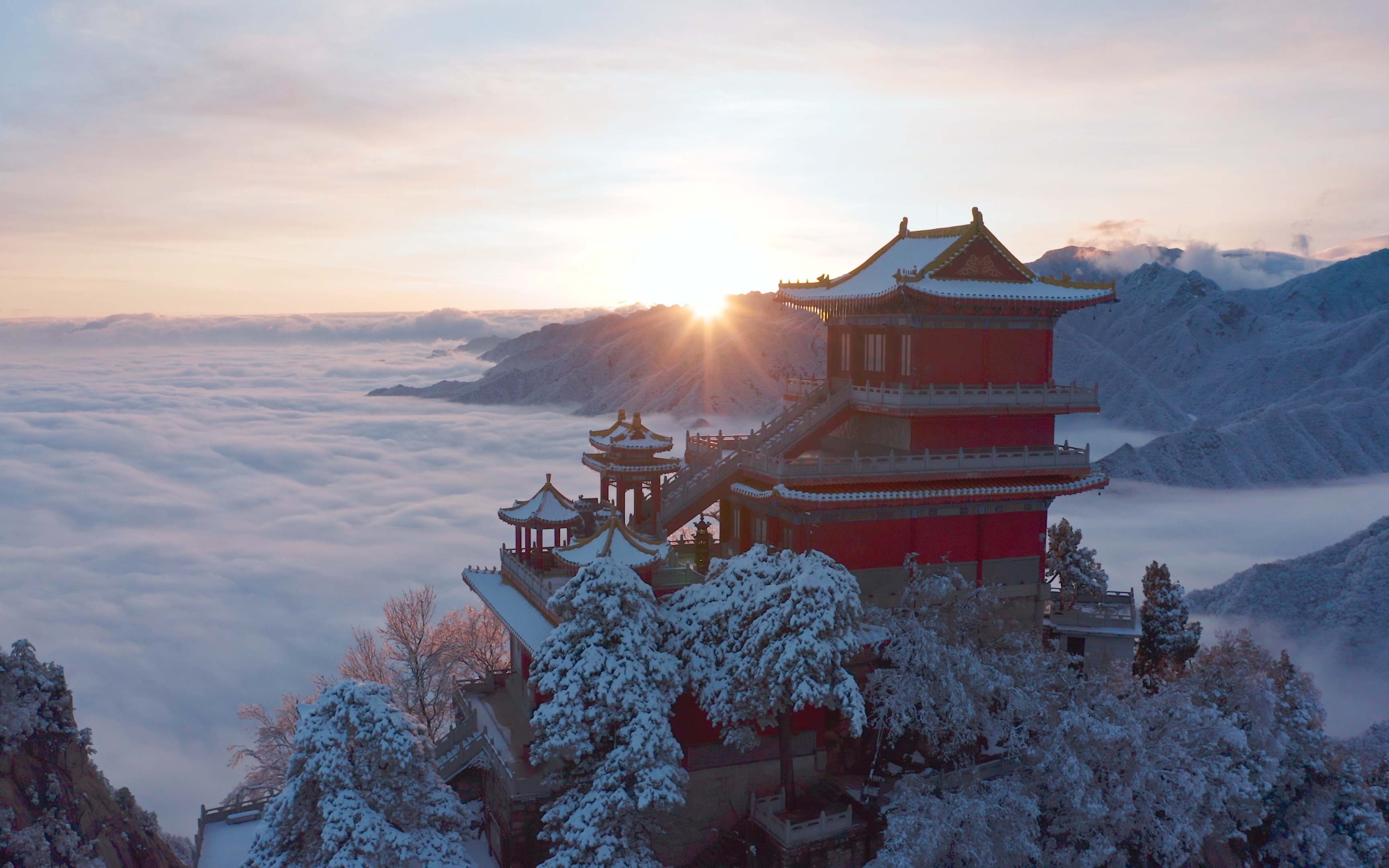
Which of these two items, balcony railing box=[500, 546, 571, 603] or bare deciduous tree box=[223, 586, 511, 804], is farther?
bare deciduous tree box=[223, 586, 511, 804]

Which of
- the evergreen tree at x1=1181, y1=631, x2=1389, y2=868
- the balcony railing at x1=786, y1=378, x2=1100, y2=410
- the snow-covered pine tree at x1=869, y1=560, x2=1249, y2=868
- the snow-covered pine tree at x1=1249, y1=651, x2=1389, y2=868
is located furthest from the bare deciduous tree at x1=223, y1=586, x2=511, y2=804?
the snow-covered pine tree at x1=1249, y1=651, x2=1389, y2=868

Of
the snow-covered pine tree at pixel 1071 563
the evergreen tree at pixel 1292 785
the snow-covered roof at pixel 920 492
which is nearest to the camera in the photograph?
the evergreen tree at pixel 1292 785

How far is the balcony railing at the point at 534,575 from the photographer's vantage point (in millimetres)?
28609

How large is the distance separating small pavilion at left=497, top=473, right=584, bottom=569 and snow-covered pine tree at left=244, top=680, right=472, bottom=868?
952cm

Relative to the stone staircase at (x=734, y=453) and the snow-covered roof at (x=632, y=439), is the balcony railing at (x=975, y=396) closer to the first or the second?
the stone staircase at (x=734, y=453)

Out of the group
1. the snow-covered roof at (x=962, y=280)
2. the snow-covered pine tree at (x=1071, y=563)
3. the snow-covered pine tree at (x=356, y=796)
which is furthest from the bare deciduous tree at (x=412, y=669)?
the snow-covered pine tree at (x=1071, y=563)

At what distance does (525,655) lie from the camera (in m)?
28.8

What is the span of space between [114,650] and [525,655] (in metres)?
109

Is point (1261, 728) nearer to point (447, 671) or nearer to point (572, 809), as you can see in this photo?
point (572, 809)

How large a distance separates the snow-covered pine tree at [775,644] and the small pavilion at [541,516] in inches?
318

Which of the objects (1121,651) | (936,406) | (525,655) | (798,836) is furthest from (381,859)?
(1121,651)

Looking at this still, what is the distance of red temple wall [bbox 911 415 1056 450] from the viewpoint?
3089 cm

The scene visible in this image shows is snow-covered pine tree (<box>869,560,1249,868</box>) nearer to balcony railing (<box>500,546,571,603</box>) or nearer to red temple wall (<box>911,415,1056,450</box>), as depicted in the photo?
red temple wall (<box>911,415,1056,450</box>)

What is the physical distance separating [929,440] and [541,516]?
14.2m
